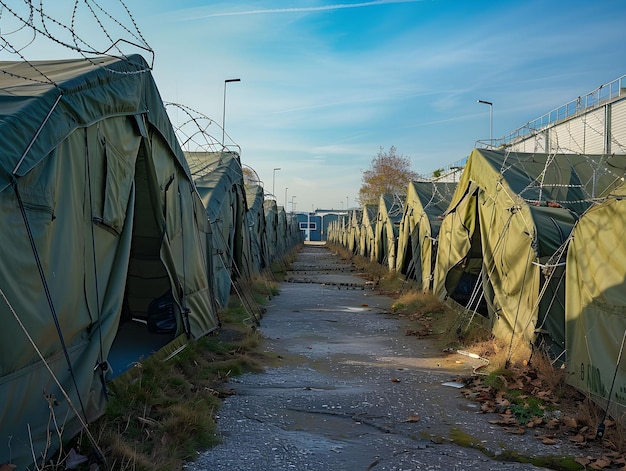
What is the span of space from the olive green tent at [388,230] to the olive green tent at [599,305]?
651 inches

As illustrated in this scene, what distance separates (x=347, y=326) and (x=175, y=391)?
21.8ft

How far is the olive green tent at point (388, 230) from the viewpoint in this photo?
2442cm

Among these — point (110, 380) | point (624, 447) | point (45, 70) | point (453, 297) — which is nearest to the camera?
point (624, 447)

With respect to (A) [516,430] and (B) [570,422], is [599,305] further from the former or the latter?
(A) [516,430]

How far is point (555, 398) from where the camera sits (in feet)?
22.5

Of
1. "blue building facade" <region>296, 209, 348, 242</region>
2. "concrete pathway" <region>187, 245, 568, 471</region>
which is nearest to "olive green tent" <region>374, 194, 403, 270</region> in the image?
"concrete pathway" <region>187, 245, 568, 471</region>

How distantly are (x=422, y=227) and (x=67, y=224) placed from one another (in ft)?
44.7

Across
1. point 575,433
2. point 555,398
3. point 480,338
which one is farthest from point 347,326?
point 575,433

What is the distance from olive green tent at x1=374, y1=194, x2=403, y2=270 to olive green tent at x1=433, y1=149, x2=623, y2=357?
30.8ft

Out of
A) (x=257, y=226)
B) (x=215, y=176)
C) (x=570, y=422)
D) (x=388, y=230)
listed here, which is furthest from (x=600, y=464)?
(x=388, y=230)

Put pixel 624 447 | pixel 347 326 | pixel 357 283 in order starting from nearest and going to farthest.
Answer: pixel 624 447 < pixel 347 326 < pixel 357 283

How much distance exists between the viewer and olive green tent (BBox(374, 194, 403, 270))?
2442 centimetres

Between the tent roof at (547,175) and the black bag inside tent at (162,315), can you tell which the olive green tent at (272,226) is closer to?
the tent roof at (547,175)

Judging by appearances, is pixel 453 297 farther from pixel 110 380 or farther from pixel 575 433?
pixel 110 380
